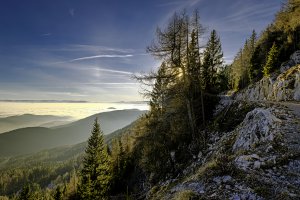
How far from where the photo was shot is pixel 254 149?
9.40 meters

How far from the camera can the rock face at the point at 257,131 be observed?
10.4m

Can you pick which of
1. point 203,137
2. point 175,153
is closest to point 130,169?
point 175,153

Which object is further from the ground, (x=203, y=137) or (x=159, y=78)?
(x=159, y=78)

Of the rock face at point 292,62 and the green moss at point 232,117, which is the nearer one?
the green moss at point 232,117

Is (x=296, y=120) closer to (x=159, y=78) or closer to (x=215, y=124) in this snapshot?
(x=215, y=124)

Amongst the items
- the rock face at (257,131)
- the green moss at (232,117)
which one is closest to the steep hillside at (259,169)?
the rock face at (257,131)

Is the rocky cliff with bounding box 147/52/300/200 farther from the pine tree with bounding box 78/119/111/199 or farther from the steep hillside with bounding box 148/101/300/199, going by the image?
the pine tree with bounding box 78/119/111/199

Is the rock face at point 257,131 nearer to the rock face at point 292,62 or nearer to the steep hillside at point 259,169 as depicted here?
the steep hillside at point 259,169

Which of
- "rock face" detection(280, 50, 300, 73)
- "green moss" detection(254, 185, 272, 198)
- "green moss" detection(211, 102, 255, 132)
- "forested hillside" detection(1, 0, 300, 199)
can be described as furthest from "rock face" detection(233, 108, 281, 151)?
"rock face" detection(280, 50, 300, 73)

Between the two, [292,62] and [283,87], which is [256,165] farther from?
[292,62]

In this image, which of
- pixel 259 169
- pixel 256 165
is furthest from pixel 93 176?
pixel 259 169

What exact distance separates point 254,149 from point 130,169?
37.2 m

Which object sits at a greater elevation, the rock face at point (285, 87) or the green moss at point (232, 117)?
the rock face at point (285, 87)

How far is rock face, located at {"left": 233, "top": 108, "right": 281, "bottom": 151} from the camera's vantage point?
10.4 metres
